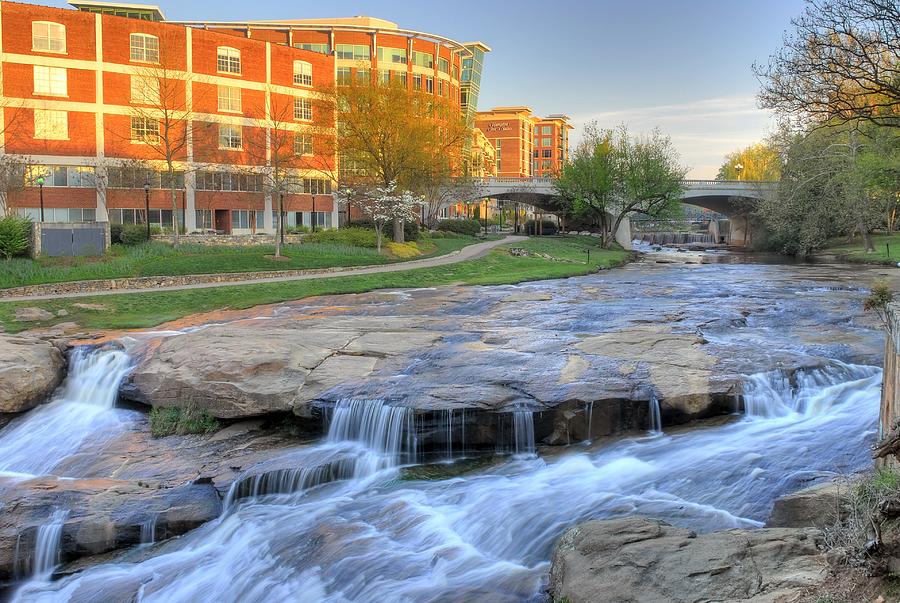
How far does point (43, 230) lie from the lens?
30.4 m

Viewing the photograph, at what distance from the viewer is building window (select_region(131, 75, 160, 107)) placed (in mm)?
46562

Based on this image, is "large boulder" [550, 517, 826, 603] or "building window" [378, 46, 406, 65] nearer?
"large boulder" [550, 517, 826, 603]

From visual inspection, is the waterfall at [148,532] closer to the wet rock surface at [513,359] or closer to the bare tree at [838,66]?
the wet rock surface at [513,359]

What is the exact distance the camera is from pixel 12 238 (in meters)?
29.3

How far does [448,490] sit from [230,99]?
51856mm

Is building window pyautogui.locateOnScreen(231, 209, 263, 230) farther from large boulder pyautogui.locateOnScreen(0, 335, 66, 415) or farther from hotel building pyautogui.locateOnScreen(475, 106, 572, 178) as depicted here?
hotel building pyautogui.locateOnScreen(475, 106, 572, 178)

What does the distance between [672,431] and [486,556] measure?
4.30m

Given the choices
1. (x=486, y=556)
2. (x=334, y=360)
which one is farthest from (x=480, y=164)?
(x=486, y=556)

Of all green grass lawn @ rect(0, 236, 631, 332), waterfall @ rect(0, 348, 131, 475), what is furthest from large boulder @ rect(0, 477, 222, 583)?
green grass lawn @ rect(0, 236, 631, 332)

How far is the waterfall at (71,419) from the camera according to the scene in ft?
40.0

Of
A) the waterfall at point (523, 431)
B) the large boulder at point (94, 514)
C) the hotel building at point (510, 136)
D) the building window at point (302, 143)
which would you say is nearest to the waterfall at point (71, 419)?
the large boulder at point (94, 514)

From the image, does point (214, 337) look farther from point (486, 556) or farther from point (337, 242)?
point (337, 242)

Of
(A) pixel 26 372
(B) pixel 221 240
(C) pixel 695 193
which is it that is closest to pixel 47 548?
(A) pixel 26 372

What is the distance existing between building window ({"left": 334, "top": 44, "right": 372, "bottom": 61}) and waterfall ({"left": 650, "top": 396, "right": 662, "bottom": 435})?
7924 centimetres
